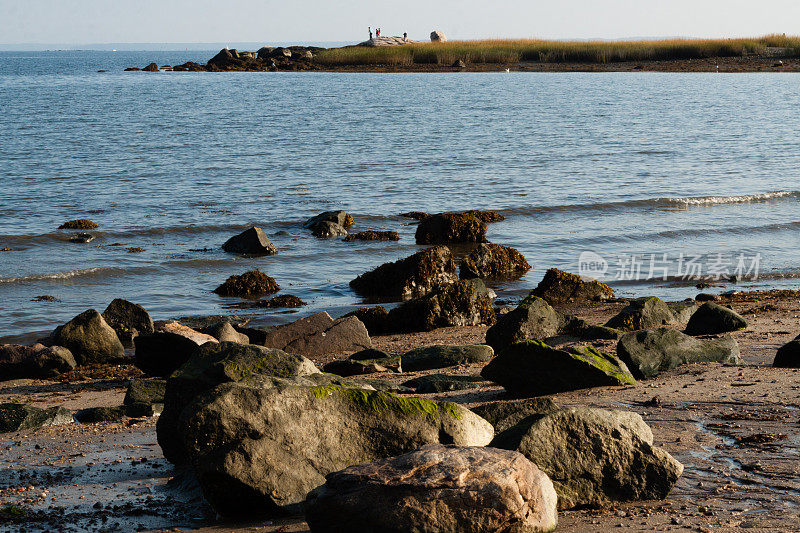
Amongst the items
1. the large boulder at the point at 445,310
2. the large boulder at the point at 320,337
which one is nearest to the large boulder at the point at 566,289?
the large boulder at the point at 445,310

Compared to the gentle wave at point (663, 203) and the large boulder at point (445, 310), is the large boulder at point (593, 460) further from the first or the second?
the gentle wave at point (663, 203)

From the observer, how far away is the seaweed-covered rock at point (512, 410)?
5910 mm

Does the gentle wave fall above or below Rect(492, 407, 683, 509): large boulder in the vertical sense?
below

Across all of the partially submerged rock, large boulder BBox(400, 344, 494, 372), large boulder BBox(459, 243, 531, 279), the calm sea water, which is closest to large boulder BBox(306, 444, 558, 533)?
large boulder BBox(400, 344, 494, 372)

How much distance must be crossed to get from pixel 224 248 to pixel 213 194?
6641 mm

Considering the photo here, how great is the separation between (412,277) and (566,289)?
2593mm

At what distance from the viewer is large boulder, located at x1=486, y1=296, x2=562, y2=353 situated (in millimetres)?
10070

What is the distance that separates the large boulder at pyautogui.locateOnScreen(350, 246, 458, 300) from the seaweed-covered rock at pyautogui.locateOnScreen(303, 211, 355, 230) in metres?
4.74

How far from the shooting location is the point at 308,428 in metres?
5.31

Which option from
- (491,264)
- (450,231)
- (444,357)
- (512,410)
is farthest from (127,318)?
(450,231)

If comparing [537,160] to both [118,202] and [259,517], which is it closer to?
[118,202]

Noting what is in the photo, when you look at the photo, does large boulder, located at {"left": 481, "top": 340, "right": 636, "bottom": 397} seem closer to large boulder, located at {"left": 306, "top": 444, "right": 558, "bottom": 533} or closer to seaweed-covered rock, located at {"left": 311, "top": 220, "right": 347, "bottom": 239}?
large boulder, located at {"left": 306, "top": 444, "right": 558, "bottom": 533}

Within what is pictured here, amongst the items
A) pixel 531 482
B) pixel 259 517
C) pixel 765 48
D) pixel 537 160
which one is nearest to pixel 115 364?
pixel 259 517

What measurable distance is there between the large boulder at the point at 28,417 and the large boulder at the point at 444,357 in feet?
11.7
